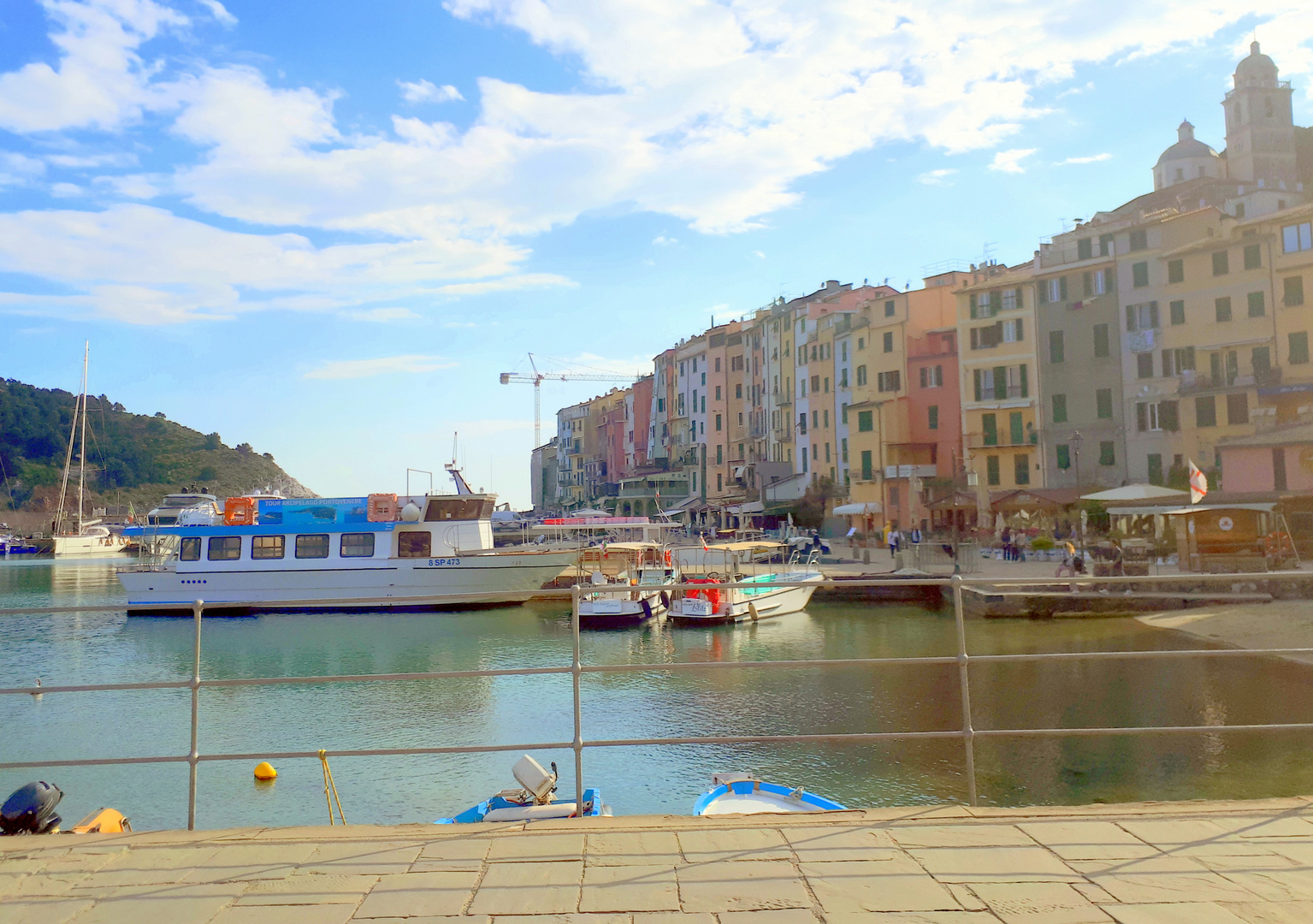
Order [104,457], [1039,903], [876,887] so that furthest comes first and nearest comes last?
[104,457], [876,887], [1039,903]

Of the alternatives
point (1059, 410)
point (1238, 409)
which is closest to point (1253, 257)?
point (1238, 409)

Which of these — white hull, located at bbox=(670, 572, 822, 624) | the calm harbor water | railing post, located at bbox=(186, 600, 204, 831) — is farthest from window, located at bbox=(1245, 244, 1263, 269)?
railing post, located at bbox=(186, 600, 204, 831)

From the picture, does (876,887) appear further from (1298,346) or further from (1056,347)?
(1056,347)

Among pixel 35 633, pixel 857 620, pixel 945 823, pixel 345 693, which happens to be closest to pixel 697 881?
pixel 945 823

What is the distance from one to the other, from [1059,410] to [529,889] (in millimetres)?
42838

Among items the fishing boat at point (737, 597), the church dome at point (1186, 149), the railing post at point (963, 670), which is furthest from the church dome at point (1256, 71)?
the railing post at point (963, 670)

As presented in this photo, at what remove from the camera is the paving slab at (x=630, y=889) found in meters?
3.22

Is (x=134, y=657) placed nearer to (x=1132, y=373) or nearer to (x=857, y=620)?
(x=857, y=620)

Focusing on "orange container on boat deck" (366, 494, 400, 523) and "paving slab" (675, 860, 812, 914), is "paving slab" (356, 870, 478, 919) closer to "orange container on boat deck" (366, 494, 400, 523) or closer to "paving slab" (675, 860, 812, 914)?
"paving slab" (675, 860, 812, 914)

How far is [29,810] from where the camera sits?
650 cm

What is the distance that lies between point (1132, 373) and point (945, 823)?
4101 centimetres

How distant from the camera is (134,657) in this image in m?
26.0

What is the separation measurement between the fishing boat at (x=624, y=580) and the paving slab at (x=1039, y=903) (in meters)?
20.6

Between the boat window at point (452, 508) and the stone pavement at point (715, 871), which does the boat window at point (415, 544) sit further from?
the stone pavement at point (715, 871)
